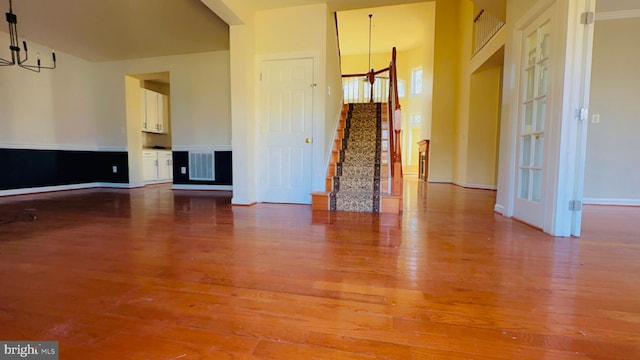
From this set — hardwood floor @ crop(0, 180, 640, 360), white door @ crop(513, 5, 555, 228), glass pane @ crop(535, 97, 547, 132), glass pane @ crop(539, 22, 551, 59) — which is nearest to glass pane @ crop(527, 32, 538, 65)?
white door @ crop(513, 5, 555, 228)

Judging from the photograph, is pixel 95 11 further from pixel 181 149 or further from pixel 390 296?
pixel 390 296

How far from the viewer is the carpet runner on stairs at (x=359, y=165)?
149 inches

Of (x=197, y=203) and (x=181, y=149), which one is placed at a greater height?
(x=181, y=149)

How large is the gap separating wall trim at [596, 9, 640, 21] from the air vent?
690 cm

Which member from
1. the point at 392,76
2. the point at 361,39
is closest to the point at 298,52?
the point at 392,76

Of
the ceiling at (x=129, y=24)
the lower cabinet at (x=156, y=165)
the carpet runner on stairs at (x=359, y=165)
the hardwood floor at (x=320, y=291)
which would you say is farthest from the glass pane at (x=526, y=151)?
the lower cabinet at (x=156, y=165)

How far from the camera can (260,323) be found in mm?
1206

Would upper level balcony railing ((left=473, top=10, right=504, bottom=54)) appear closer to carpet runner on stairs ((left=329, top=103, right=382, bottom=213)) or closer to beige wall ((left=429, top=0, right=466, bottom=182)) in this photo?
beige wall ((left=429, top=0, right=466, bottom=182))

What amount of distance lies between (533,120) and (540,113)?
13cm

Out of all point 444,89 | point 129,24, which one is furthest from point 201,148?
point 444,89

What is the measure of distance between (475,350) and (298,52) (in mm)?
4053

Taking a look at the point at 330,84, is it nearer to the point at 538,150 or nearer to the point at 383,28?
the point at 538,150

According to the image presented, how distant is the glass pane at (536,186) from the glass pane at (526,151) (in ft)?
0.52

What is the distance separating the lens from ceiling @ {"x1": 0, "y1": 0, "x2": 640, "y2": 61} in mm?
4109
